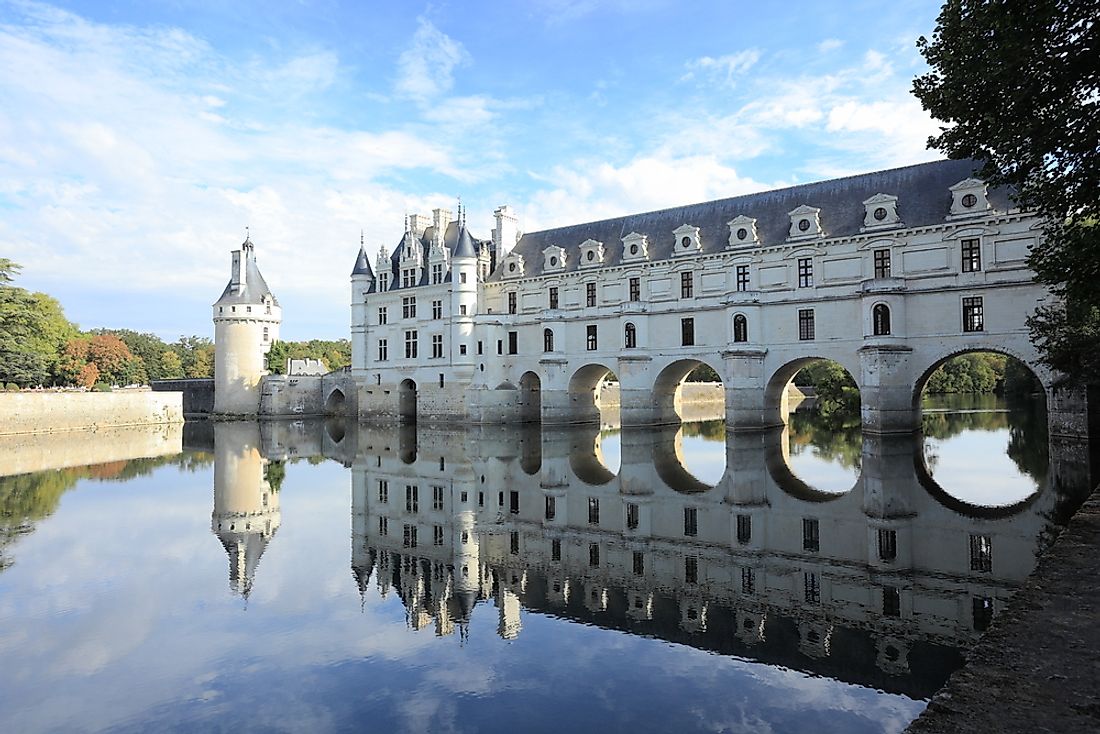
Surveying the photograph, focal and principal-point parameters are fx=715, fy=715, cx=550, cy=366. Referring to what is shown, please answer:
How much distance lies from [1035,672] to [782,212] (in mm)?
29587

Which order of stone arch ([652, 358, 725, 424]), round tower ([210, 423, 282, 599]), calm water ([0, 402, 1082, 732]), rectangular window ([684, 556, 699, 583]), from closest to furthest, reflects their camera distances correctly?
1. calm water ([0, 402, 1082, 732])
2. rectangular window ([684, 556, 699, 583])
3. round tower ([210, 423, 282, 599])
4. stone arch ([652, 358, 725, 424])

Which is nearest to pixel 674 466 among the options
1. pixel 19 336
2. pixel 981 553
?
pixel 981 553

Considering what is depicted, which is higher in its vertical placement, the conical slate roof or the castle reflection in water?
the conical slate roof

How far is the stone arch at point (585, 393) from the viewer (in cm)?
3772

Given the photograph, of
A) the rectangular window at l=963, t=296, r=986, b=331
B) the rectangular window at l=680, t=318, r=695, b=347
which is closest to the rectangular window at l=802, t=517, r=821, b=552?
the rectangular window at l=963, t=296, r=986, b=331

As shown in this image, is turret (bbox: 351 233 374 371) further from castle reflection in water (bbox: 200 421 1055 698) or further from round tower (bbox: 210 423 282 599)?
castle reflection in water (bbox: 200 421 1055 698)

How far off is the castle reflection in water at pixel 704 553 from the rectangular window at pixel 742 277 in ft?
38.2

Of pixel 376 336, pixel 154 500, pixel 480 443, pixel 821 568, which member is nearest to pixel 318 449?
pixel 480 443

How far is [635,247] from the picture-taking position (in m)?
35.7

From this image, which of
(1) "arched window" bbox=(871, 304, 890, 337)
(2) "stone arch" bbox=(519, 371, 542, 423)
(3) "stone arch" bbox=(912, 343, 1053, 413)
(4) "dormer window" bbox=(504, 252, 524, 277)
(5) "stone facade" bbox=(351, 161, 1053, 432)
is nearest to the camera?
(3) "stone arch" bbox=(912, 343, 1053, 413)

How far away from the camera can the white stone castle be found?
88.2 ft

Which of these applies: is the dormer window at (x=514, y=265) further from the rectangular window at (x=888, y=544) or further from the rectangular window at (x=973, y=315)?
the rectangular window at (x=888, y=544)

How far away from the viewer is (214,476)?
73.6 ft

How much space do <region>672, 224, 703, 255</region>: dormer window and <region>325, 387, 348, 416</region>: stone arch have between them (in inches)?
1160
